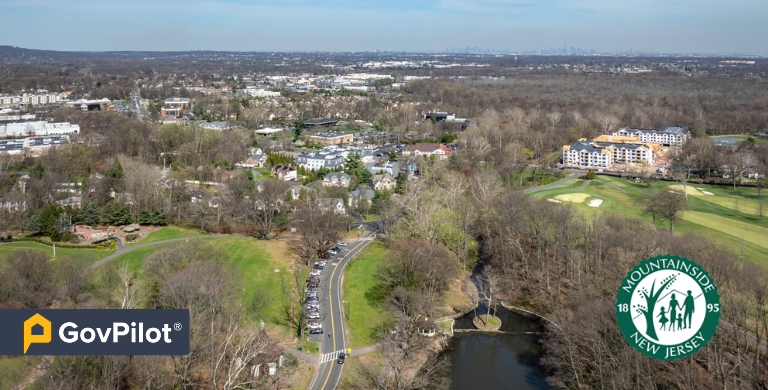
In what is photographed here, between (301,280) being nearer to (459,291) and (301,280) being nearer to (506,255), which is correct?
(459,291)

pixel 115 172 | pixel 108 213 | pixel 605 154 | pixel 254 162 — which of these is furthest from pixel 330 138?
pixel 108 213

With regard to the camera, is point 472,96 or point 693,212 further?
point 472,96

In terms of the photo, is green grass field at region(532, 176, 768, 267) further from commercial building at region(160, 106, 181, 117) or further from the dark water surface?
commercial building at region(160, 106, 181, 117)

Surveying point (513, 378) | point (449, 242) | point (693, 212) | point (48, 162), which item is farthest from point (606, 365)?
point (48, 162)

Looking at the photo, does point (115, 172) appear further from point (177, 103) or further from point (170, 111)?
point (177, 103)

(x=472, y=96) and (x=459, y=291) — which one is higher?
(x=472, y=96)

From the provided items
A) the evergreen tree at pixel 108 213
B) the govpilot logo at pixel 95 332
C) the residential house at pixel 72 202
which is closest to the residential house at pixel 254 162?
the residential house at pixel 72 202

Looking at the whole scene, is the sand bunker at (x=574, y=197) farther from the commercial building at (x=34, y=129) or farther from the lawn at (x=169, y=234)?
the commercial building at (x=34, y=129)
